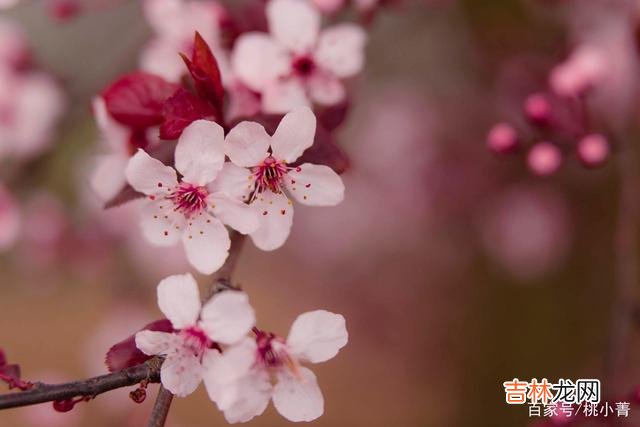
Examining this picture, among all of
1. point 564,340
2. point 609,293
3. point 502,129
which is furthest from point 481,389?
point 502,129

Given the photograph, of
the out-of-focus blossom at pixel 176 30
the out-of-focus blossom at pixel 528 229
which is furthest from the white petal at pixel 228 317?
the out-of-focus blossom at pixel 528 229

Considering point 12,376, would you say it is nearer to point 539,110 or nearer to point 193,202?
point 193,202

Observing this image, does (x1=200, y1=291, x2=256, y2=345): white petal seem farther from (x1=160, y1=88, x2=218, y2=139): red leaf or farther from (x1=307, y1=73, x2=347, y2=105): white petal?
(x1=307, y1=73, x2=347, y2=105): white petal

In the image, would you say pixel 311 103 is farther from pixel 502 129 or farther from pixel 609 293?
pixel 609 293

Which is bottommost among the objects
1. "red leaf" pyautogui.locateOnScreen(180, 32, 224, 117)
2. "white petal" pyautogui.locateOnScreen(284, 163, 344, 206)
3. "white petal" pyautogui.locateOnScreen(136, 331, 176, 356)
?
"white petal" pyautogui.locateOnScreen(136, 331, 176, 356)

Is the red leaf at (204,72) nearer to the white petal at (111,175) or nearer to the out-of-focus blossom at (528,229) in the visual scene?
the white petal at (111,175)

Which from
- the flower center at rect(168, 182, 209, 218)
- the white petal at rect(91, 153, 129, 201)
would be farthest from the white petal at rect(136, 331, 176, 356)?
the white petal at rect(91, 153, 129, 201)
